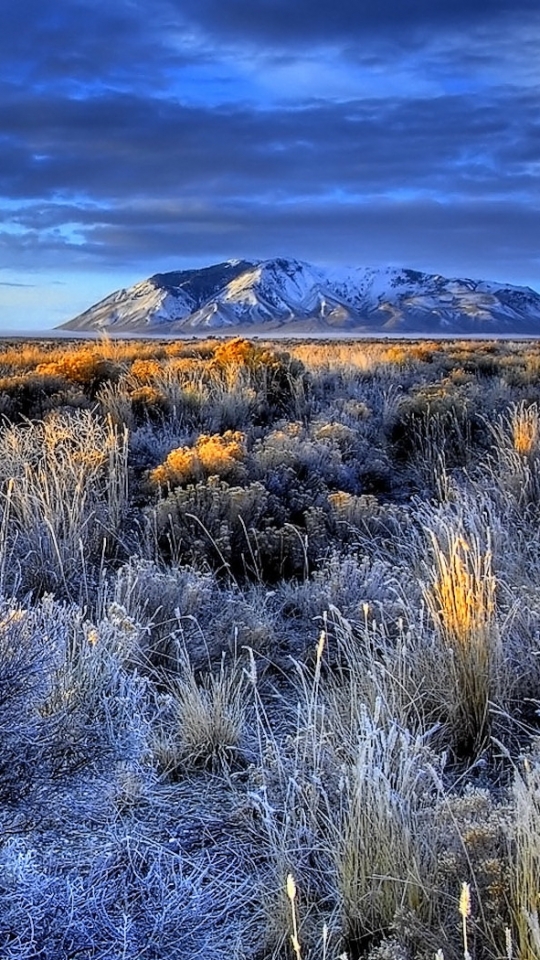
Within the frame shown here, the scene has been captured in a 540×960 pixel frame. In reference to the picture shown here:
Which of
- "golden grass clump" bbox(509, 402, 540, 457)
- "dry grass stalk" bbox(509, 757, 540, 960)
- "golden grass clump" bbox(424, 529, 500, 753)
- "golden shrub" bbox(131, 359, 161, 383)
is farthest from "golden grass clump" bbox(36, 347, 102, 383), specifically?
"dry grass stalk" bbox(509, 757, 540, 960)

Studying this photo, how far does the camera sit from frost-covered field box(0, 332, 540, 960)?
2.23 metres

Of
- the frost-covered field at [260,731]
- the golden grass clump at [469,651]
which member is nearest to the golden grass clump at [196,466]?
the frost-covered field at [260,731]

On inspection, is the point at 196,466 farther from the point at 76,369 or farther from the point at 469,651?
the point at 76,369

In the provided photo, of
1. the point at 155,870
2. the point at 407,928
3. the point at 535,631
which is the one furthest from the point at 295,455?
the point at 407,928

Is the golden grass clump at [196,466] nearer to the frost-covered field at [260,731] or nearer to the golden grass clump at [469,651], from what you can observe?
the frost-covered field at [260,731]

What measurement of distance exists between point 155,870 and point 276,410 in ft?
28.2

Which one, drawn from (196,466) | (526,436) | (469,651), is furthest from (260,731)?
(526,436)

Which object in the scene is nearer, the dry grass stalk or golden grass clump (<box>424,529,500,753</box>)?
the dry grass stalk

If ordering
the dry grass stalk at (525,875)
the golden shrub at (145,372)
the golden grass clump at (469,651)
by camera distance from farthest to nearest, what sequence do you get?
the golden shrub at (145,372)
the golden grass clump at (469,651)
the dry grass stalk at (525,875)

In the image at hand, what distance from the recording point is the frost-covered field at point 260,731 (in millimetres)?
2227

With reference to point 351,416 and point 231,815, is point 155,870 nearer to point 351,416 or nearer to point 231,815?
point 231,815

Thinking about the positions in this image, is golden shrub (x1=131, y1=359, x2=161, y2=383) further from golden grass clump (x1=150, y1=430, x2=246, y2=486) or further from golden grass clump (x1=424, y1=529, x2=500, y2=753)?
golden grass clump (x1=424, y1=529, x2=500, y2=753)

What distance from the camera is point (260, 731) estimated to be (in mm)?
3387

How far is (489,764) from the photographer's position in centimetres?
313
